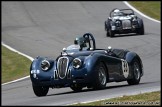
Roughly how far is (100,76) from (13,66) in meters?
9.13

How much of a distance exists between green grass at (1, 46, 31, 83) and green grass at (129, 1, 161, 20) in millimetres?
→ 17937

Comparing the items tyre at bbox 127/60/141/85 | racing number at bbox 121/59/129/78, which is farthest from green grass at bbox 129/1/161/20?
racing number at bbox 121/59/129/78

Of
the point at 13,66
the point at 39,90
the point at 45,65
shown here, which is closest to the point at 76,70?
the point at 45,65

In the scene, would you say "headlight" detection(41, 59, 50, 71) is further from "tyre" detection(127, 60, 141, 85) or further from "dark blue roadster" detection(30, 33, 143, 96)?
"tyre" detection(127, 60, 141, 85)

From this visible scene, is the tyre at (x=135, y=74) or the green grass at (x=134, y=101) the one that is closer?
the green grass at (x=134, y=101)

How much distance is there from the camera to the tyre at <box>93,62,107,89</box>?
47.3 ft

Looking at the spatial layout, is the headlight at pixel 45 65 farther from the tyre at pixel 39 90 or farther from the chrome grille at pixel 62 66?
the tyre at pixel 39 90

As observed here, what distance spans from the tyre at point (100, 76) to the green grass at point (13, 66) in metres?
6.56

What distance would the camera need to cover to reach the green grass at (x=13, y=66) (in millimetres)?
21578

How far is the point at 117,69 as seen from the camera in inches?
610

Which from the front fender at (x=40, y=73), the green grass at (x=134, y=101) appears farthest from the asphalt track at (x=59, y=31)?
the green grass at (x=134, y=101)

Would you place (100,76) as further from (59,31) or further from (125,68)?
(59,31)

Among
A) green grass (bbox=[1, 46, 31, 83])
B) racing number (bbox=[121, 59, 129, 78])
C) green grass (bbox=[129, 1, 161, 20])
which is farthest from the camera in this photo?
green grass (bbox=[129, 1, 161, 20])

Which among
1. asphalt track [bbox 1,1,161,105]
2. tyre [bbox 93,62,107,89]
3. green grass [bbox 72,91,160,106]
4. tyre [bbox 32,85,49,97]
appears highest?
asphalt track [bbox 1,1,161,105]
